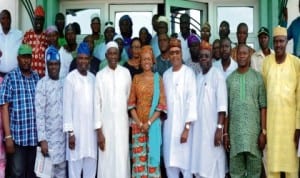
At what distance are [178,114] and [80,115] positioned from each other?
3.61 ft

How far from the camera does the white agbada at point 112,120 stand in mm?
6145

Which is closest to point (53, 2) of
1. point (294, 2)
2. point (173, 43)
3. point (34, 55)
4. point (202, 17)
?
point (34, 55)

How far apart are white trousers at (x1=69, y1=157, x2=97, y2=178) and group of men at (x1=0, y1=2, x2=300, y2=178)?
0.01m

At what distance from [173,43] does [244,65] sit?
2.88 feet

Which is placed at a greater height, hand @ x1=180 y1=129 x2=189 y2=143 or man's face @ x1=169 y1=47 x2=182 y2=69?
man's face @ x1=169 y1=47 x2=182 y2=69

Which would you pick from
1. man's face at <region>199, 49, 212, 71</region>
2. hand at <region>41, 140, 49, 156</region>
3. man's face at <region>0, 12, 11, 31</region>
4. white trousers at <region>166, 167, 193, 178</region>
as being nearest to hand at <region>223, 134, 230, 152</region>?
white trousers at <region>166, 167, 193, 178</region>

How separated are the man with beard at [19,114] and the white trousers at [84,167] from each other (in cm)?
50

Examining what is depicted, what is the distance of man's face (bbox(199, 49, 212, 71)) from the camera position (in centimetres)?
613

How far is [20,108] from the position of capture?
6.10m

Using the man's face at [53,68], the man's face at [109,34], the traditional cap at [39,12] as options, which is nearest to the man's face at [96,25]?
the man's face at [109,34]

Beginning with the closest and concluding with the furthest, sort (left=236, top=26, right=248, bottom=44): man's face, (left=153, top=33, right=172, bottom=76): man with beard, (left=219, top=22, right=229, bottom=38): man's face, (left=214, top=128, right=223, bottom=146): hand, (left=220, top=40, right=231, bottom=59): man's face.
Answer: (left=214, top=128, right=223, bottom=146): hand
(left=220, top=40, right=231, bottom=59): man's face
(left=153, top=33, right=172, bottom=76): man with beard
(left=236, top=26, right=248, bottom=44): man's face
(left=219, top=22, right=229, bottom=38): man's face

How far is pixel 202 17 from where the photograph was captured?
8828 mm

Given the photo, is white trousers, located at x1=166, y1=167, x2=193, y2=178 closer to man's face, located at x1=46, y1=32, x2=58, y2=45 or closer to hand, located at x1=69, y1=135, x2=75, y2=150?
hand, located at x1=69, y1=135, x2=75, y2=150

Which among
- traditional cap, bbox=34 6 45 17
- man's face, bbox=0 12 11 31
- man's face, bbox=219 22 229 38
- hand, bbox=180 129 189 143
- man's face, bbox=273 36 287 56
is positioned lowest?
hand, bbox=180 129 189 143
